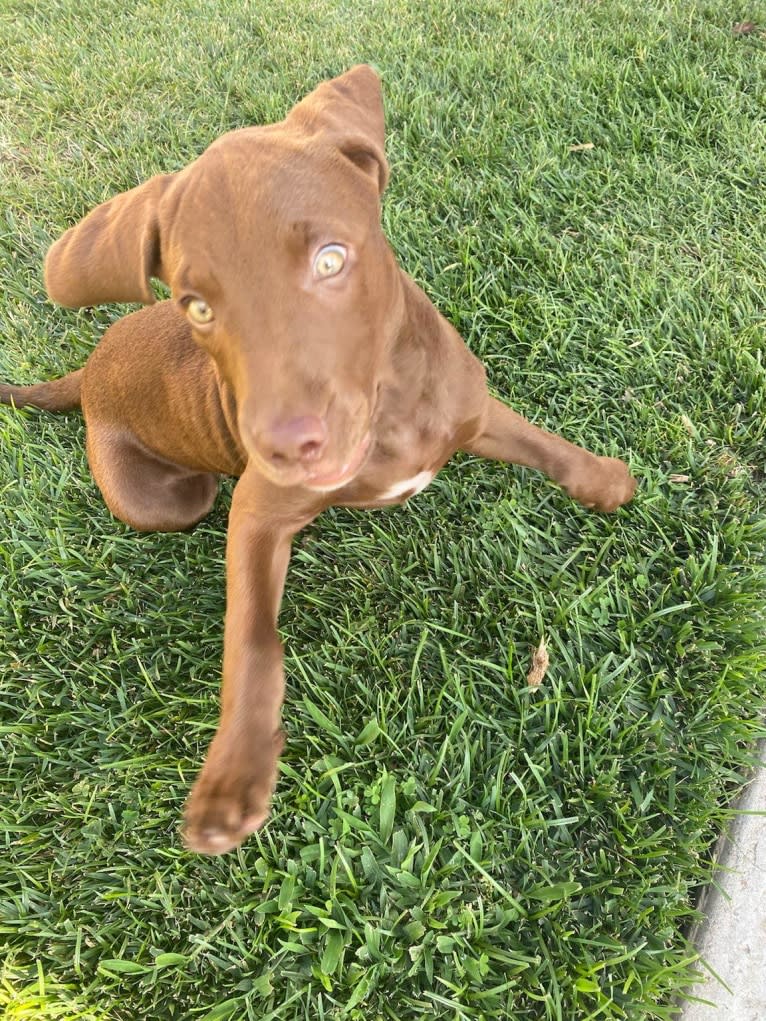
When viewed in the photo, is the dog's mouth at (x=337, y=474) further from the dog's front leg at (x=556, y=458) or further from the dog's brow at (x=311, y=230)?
the dog's front leg at (x=556, y=458)

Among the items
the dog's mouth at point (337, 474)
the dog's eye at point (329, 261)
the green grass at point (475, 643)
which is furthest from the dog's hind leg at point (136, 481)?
the dog's eye at point (329, 261)

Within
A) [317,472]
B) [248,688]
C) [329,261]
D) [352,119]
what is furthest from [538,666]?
[352,119]

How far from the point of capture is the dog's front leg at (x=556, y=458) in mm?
2572

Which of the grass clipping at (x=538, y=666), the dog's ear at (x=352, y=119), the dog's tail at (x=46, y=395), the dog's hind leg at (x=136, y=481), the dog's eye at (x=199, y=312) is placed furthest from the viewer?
Answer: the dog's tail at (x=46, y=395)

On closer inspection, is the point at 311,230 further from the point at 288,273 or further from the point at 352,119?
the point at 352,119

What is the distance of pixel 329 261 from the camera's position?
5.21 ft

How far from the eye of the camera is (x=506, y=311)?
3324mm

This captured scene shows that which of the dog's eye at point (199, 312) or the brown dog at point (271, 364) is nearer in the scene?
the brown dog at point (271, 364)

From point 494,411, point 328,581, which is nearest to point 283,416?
point 494,411

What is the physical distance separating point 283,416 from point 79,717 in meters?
1.69

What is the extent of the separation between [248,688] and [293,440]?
0.77 m

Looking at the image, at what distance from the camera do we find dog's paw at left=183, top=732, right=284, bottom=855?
1.79 meters

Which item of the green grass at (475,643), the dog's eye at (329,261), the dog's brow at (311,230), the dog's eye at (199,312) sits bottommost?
the green grass at (475,643)

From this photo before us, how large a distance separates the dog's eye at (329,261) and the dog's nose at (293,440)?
0.32m
